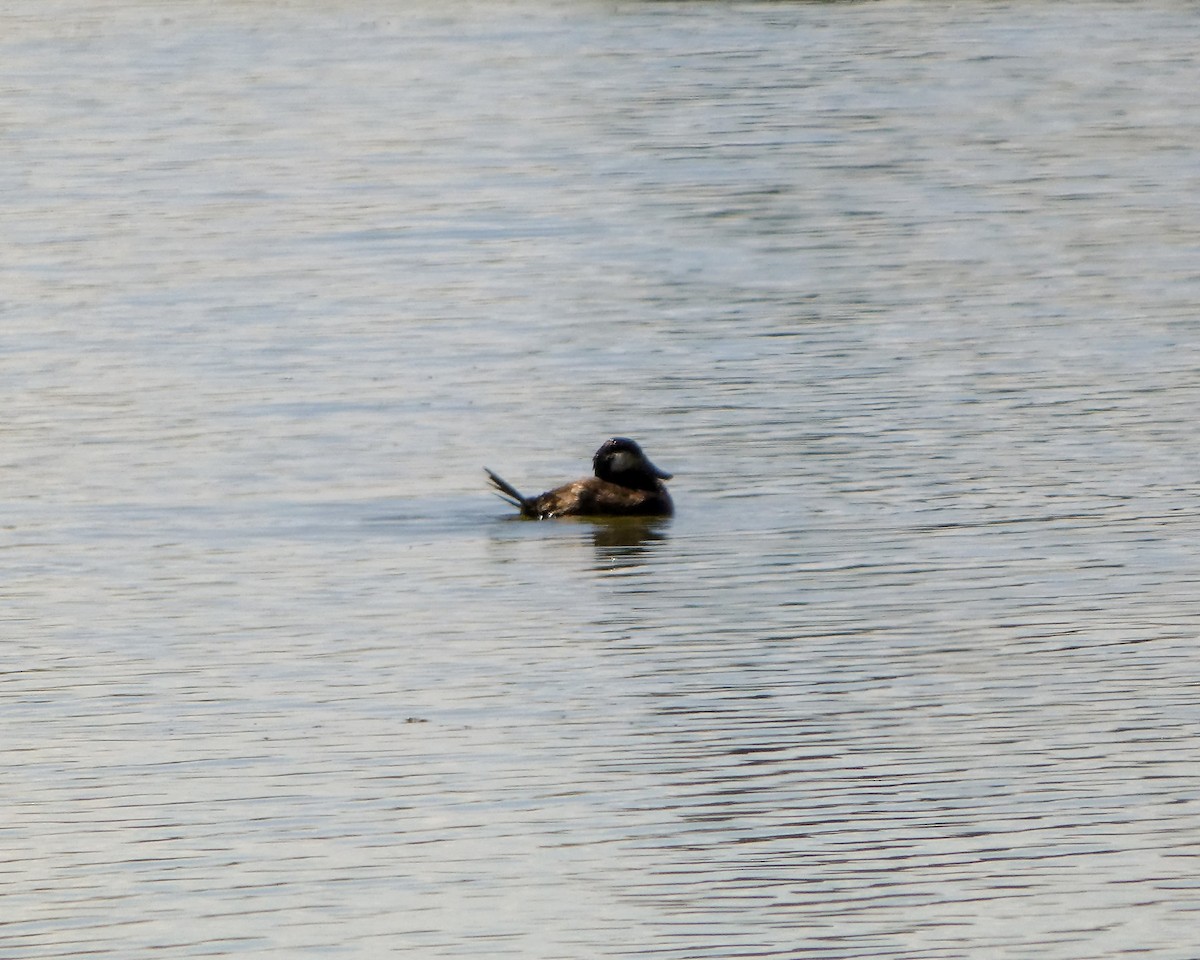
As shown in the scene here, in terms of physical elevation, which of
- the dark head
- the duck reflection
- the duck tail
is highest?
the dark head

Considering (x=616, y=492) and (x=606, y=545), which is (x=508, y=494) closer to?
(x=616, y=492)

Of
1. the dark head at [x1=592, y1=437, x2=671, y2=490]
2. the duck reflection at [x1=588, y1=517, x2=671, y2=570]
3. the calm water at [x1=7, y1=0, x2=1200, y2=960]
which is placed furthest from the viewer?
the dark head at [x1=592, y1=437, x2=671, y2=490]

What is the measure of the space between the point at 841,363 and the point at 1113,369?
5.09 feet

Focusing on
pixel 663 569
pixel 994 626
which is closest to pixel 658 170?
pixel 663 569

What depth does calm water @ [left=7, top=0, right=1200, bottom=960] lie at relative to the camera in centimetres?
787

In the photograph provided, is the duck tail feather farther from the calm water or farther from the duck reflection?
the duck reflection

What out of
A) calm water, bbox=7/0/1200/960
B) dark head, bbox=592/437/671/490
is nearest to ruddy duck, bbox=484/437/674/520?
dark head, bbox=592/437/671/490

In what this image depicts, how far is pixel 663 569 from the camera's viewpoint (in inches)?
484

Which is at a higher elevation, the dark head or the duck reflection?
the dark head

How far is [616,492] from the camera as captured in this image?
44.1 ft

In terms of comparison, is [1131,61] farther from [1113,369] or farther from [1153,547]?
[1153,547]

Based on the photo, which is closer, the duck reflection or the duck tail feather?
the duck reflection

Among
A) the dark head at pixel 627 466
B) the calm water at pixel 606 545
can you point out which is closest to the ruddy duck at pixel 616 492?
the dark head at pixel 627 466

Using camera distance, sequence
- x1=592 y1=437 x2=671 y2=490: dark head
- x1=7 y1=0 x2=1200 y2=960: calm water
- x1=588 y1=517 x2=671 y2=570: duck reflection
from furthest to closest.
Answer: x1=592 y1=437 x2=671 y2=490: dark head → x1=588 y1=517 x2=671 y2=570: duck reflection → x1=7 y1=0 x2=1200 y2=960: calm water
